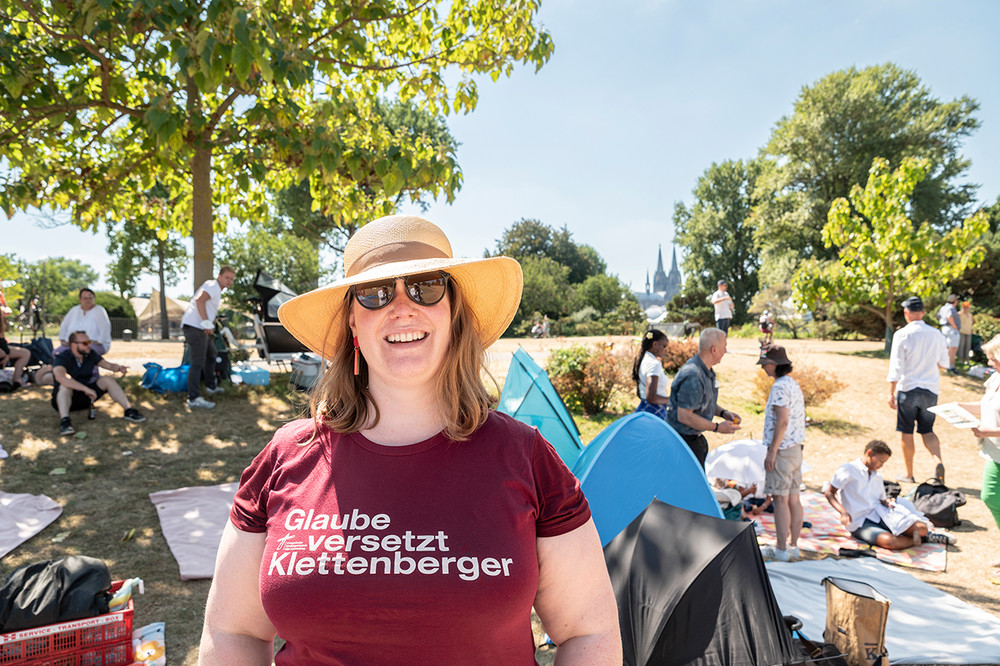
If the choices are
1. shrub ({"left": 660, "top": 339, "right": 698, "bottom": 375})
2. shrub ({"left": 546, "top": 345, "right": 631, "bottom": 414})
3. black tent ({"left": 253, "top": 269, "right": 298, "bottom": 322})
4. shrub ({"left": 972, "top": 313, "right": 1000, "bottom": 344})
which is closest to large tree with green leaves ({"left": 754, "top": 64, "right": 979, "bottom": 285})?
shrub ({"left": 972, "top": 313, "right": 1000, "bottom": 344})

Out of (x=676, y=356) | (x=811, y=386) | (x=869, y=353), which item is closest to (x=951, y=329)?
(x=869, y=353)

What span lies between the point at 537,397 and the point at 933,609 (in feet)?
12.2

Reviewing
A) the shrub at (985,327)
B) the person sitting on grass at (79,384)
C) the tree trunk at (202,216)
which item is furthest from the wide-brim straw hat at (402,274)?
the shrub at (985,327)

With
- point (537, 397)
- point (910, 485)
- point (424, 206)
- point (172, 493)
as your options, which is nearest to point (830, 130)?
point (424, 206)

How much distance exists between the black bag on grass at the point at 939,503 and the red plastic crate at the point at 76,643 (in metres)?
7.26

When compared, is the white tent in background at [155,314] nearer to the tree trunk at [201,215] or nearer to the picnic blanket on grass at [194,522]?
the tree trunk at [201,215]

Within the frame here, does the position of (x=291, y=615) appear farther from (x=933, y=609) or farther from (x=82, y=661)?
A: (x=933, y=609)

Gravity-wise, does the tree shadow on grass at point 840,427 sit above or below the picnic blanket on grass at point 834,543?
above

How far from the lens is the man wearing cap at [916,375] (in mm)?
6871

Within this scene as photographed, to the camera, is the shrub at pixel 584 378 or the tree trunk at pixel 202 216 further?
the shrub at pixel 584 378

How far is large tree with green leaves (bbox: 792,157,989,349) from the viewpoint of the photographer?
609 inches

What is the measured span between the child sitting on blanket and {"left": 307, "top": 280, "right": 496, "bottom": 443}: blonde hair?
5.34m

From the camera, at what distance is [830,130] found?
103 feet

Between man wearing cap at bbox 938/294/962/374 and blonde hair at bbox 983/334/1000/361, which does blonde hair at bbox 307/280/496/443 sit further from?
man wearing cap at bbox 938/294/962/374
